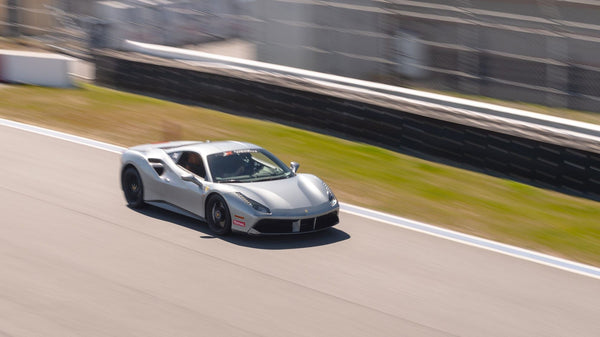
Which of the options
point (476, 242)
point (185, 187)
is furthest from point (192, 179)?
point (476, 242)

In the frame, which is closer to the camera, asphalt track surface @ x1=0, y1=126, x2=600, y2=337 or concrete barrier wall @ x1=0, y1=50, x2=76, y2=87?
asphalt track surface @ x1=0, y1=126, x2=600, y2=337

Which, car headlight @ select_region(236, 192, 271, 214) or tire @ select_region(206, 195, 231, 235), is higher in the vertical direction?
car headlight @ select_region(236, 192, 271, 214)

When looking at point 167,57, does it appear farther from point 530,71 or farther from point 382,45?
point 530,71

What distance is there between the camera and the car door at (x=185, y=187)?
1023 cm

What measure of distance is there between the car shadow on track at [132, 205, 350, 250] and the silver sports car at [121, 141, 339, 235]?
13 centimetres

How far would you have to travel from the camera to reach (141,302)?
→ 7785 mm

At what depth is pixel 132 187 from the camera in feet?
36.8

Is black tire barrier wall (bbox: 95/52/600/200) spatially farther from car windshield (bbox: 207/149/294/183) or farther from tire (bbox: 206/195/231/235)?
tire (bbox: 206/195/231/235)

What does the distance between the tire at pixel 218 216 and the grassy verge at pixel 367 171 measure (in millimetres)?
2893

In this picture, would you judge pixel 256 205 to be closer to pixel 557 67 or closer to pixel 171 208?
pixel 171 208

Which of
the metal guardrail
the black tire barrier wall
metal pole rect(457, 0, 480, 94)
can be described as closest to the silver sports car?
the black tire barrier wall

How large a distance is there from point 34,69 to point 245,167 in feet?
35.1

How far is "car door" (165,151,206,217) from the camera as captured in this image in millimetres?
10227

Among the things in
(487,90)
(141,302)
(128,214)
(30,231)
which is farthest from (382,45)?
(141,302)
